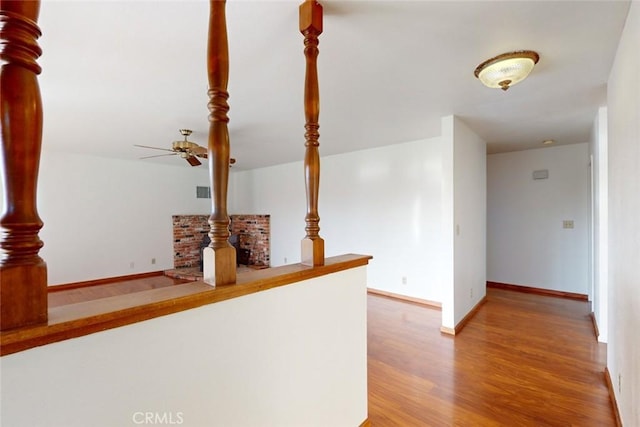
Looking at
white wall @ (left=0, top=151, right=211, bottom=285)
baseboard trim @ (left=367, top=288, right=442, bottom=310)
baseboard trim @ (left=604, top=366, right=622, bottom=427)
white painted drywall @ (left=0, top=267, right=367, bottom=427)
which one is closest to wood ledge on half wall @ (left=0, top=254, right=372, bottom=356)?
white painted drywall @ (left=0, top=267, right=367, bottom=427)

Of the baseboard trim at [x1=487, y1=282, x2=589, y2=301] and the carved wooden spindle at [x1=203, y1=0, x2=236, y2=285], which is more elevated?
the carved wooden spindle at [x1=203, y1=0, x2=236, y2=285]

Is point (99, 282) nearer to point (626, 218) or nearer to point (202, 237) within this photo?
point (202, 237)

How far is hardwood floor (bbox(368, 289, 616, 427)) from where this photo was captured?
189 centimetres

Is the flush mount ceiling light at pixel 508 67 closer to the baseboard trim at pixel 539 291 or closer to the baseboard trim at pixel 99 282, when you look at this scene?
the baseboard trim at pixel 539 291

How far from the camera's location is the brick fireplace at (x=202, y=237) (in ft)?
21.1

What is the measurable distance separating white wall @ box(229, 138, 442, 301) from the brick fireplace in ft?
2.70

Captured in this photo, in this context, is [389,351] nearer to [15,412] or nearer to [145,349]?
[145,349]

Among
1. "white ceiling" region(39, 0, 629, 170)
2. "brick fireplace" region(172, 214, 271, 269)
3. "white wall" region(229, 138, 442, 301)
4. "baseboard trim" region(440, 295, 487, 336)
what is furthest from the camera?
"brick fireplace" region(172, 214, 271, 269)

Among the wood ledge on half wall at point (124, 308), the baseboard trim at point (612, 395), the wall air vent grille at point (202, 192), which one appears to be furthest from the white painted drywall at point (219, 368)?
the wall air vent grille at point (202, 192)

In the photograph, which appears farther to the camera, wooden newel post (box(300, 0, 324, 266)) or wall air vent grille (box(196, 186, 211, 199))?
wall air vent grille (box(196, 186, 211, 199))

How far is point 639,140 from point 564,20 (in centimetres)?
77

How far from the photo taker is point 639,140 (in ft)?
4.42

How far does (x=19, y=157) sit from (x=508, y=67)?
2447 mm

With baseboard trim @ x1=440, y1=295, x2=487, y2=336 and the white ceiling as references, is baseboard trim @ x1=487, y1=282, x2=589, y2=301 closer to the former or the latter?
baseboard trim @ x1=440, y1=295, x2=487, y2=336
